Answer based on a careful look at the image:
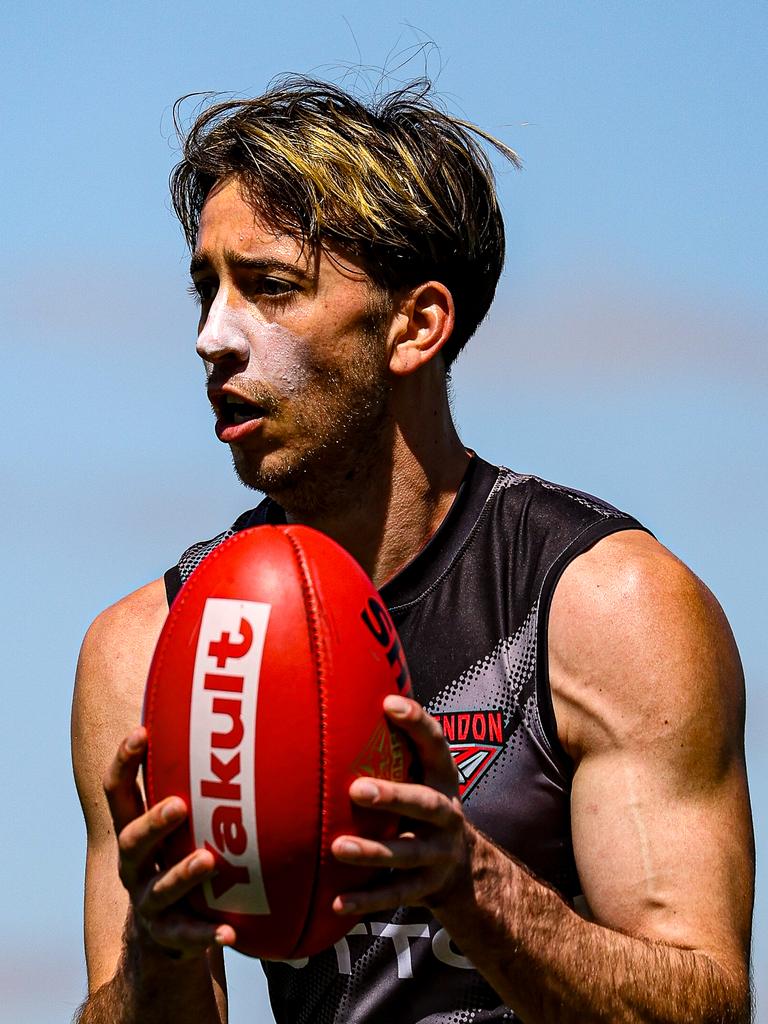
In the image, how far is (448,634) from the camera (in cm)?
523

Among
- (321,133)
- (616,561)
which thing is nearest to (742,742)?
(616,561)

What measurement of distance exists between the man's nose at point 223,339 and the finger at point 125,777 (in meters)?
1.68

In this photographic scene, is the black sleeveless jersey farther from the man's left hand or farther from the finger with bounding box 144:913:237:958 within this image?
the finger with bounding box 144:913:237:958

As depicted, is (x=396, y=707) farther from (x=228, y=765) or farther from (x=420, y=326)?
(x=420, y=326)

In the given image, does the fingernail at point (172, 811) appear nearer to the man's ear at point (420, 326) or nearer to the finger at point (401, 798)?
the finger at point (401, 798)

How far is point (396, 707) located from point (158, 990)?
124 cm

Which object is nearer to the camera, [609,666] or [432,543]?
[609,666]

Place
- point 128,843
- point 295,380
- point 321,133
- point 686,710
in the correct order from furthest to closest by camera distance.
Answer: point 321,133, point 295,380, point 686,710, point 128,843

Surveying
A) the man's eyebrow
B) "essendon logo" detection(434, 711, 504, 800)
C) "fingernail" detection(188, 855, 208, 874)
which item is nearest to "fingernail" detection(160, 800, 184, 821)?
"fingernail" detection(188, 855, 208, 874)

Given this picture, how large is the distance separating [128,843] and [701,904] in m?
1.77

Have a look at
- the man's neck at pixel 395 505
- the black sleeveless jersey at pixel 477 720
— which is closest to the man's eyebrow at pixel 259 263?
the man's neck at pixel 395 505

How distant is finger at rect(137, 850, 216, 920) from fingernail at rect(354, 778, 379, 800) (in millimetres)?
355

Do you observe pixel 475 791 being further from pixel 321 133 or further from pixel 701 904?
pixel 321 133

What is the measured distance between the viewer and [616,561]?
5031 millimetres
